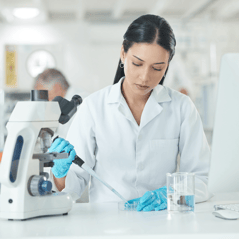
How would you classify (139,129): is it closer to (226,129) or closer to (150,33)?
Result: (150,33)

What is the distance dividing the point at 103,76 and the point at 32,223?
3.58 m

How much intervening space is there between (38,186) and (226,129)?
0.61 meters

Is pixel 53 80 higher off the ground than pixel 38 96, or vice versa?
pixel 53 80

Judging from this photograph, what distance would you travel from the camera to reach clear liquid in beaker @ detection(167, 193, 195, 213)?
43.8 inches

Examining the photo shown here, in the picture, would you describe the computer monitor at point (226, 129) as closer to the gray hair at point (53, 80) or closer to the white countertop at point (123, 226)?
the white countertop at point (123, 226)

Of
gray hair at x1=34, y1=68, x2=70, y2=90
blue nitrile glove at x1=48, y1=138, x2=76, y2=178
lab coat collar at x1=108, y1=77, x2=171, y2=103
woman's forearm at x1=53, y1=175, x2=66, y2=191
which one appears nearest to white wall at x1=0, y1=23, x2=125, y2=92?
gray hair at x1=34, y1=68, x2=70, y2=90

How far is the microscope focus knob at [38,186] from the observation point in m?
1.05

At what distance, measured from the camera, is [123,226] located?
0.95 meters

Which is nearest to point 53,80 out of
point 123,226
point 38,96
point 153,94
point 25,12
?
point 25,12

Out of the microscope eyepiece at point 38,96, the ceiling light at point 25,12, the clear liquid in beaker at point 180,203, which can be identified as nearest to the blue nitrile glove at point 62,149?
the microscope eyepiece at point 38,96

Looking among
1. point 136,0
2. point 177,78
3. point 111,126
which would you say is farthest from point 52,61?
point 111,126

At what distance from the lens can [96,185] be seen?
1.63 meters

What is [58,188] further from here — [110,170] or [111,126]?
[111,126]

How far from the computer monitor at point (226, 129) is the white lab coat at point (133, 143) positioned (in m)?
0.63
